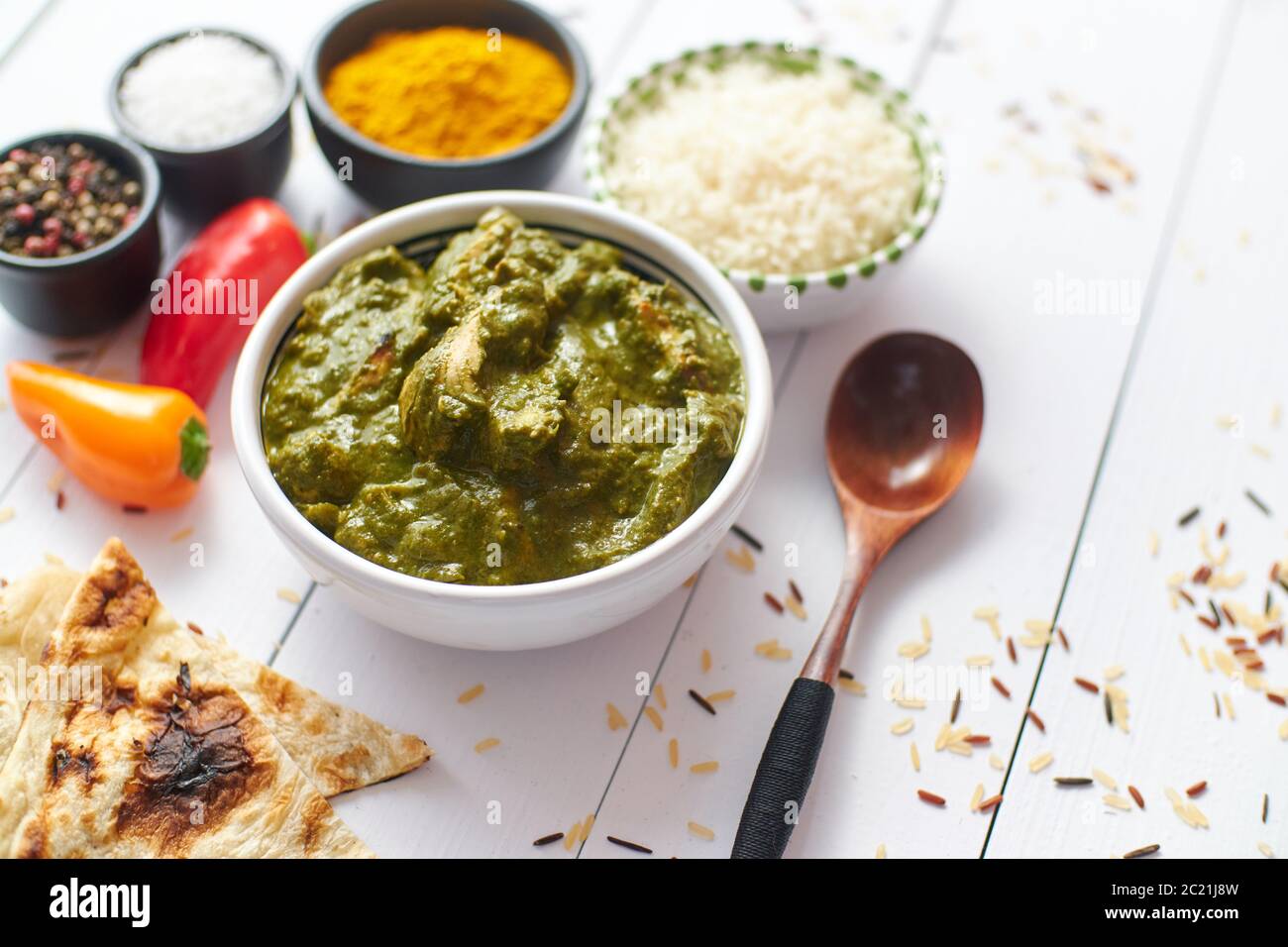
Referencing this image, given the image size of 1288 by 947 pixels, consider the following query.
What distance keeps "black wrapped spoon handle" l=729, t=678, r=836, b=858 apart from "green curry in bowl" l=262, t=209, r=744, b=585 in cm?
46

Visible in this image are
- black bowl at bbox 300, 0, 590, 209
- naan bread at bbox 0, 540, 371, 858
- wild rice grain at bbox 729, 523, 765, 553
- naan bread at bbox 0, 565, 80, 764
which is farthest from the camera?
black bowl at bbox 300, 0, 590, 209

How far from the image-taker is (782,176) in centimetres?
320

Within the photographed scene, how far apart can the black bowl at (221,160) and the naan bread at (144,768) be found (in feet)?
3.96

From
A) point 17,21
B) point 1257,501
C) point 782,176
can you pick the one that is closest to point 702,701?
point 782,176

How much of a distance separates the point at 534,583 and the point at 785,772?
623 millimetres

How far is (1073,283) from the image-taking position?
3498 mm

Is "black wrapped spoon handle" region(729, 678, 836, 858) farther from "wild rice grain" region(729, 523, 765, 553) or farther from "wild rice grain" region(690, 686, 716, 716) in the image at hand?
"wild rice grain" region(729, 523, 765, 553)

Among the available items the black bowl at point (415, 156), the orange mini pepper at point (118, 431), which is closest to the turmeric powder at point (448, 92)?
the black bowl at point (415, 156)

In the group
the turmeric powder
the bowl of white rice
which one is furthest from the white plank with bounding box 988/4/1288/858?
the turmeric powder

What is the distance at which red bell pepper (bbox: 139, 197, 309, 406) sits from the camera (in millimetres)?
3045

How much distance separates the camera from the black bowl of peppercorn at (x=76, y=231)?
295 centimetres

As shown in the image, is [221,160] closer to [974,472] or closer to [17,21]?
[17,21]

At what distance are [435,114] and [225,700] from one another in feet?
5.51
